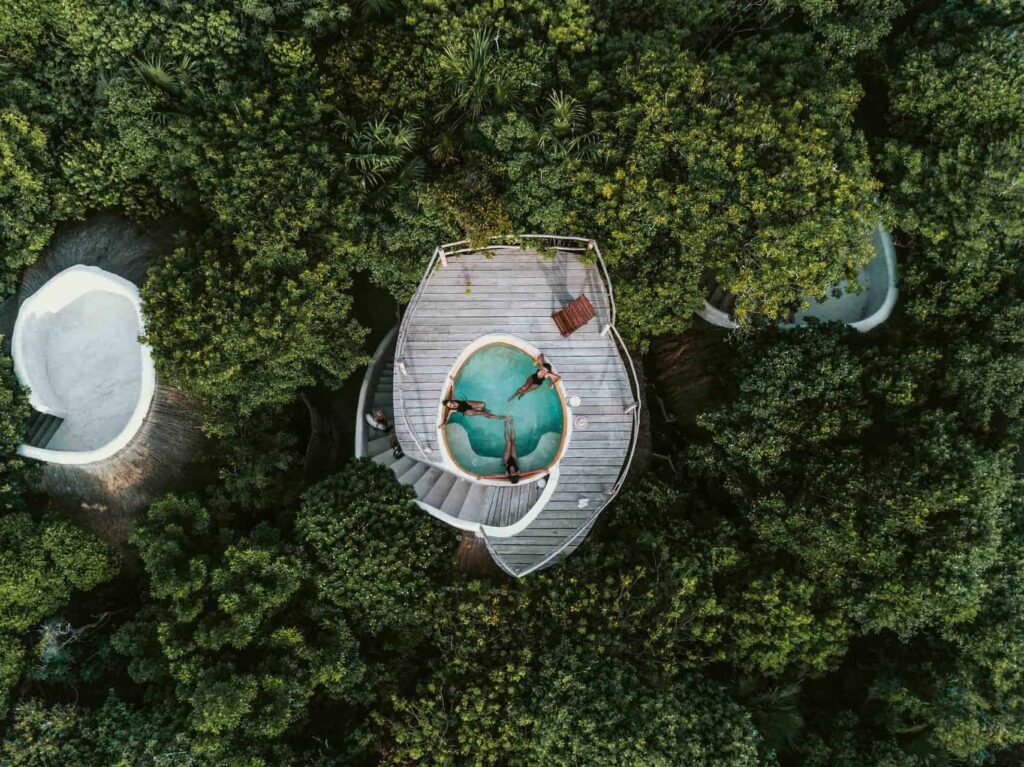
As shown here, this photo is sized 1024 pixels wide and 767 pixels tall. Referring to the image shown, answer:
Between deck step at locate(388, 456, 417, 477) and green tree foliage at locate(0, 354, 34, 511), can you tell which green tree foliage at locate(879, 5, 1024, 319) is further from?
green tree foliage at locate(0, 354, 34, 511)

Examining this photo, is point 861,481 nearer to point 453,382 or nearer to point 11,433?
point 453,382

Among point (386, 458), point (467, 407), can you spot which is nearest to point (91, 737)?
point (386, 458)

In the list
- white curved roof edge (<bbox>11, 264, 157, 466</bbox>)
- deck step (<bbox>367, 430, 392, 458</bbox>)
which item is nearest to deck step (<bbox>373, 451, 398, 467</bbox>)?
deck step (<bbox>367, 430, 392, 458</bbox>)

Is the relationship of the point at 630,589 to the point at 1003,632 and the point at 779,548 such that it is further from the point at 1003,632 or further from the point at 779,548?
the point at 1003,632

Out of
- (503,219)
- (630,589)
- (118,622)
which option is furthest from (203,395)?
(630,589)

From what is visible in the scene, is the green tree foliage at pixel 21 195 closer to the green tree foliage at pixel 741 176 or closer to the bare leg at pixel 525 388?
the bare leg at pixel 525 388

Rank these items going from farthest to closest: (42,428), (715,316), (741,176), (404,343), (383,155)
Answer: (715,316) → (404,343) → (42,428) → (383,155) → (741,176)
